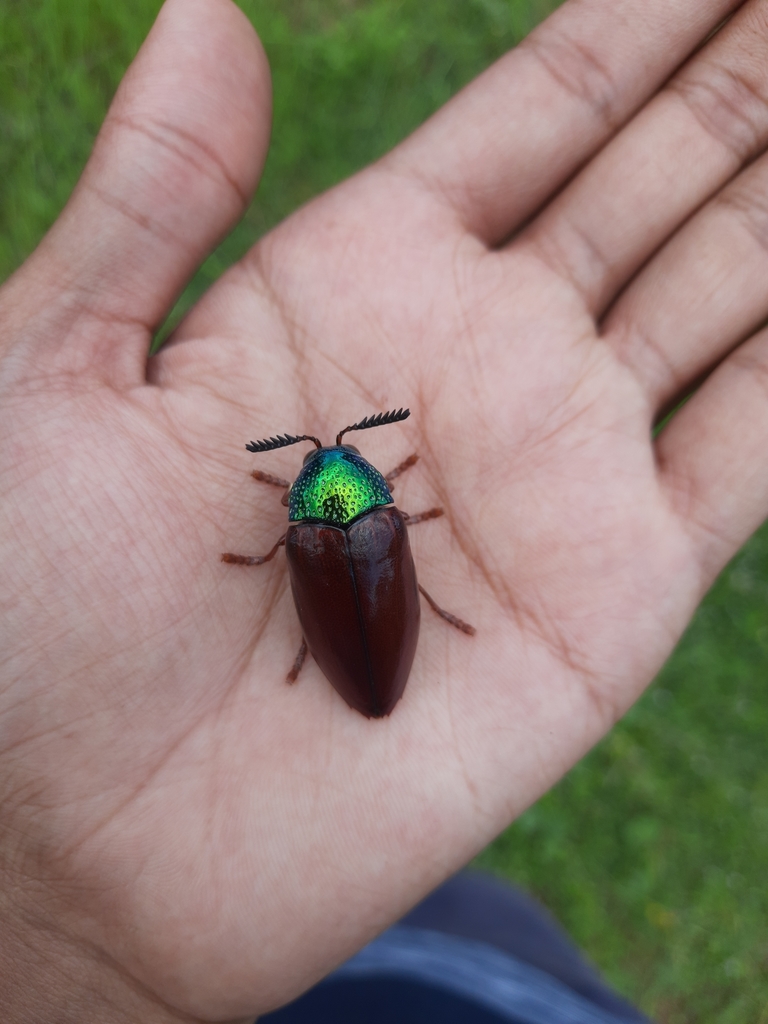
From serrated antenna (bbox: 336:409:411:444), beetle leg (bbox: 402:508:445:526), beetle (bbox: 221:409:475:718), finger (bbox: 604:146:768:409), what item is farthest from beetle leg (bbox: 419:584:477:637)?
finger (bbox: 604:146:768:409)

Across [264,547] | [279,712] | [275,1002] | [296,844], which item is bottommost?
[275,1002]

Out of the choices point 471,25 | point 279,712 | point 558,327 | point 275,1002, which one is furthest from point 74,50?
point 275,1002

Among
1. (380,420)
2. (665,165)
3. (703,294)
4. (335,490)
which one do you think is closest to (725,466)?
(703,294)

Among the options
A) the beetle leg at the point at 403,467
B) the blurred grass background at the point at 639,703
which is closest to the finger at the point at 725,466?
the beetle leg at the point at 403,467

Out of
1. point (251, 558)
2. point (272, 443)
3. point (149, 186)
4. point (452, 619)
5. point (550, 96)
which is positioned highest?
point (550, 96)

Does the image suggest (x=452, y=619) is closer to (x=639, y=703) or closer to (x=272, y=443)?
(x=272, y=443)

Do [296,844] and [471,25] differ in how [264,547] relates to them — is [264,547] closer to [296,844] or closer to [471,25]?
[296,844]
